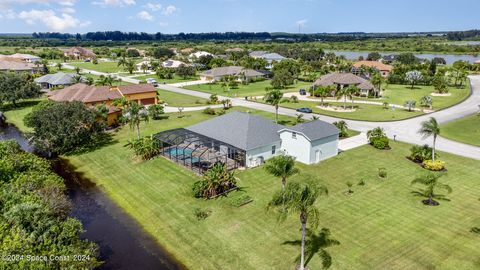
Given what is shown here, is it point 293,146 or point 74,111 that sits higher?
point 74,111

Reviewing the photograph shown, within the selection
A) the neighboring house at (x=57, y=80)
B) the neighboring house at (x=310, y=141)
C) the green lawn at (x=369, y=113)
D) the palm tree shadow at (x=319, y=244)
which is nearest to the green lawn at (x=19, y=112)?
the neighboring house at (x=57, y=80)

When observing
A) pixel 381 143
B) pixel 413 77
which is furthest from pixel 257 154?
pixel 413 77

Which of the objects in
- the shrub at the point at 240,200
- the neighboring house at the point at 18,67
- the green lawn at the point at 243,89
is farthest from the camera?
the neighboring house at the point at 18,67

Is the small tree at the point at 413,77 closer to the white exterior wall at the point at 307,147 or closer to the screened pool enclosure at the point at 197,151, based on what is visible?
the white exterior wall at the point at 307,147

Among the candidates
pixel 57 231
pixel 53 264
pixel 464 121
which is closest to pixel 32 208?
pixel 57 231

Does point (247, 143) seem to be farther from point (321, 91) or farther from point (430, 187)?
point (321, 91)

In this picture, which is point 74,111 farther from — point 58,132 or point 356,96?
point 356,96
